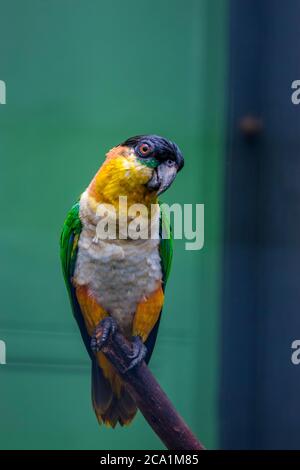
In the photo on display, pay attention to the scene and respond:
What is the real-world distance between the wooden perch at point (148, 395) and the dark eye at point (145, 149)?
17.1 inches

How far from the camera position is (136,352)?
1.62 meters

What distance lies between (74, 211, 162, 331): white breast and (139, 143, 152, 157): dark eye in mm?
202

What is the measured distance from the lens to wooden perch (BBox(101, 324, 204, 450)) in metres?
1.58

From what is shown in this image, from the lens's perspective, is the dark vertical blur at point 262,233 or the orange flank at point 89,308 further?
the dark vertical blur at point 262,233

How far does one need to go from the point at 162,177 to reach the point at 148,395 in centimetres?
51

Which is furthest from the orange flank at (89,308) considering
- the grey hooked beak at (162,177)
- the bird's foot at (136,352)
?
the grey hooked beak at (162,177)

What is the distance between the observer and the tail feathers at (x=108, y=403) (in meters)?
1.66

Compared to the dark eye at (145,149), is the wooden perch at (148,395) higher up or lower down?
lower down

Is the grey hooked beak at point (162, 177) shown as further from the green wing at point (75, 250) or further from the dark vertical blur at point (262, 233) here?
the dark vertical blur at point (262, 233)

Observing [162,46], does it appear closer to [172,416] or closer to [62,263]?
[62,263]

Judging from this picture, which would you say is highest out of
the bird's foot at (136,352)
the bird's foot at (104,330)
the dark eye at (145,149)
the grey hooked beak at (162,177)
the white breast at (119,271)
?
the dark eye at (145,149)

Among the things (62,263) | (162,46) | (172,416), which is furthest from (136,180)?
(172,416)

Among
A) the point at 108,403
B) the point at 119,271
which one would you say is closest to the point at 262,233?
the point at 119,271

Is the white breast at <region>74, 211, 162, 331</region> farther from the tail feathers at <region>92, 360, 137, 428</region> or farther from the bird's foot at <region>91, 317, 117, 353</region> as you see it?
the tail feathers at <region>92, 360, 137, 428</region>
